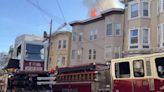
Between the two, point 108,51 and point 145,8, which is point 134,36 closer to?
point 145,8

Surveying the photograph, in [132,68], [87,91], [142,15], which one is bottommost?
[87,91]

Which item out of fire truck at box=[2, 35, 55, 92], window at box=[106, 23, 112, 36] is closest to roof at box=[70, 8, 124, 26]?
window at box=[106, 23, 112, 36]

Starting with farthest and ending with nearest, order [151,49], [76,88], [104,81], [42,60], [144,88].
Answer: [151,49]
[42,60]
[76,88]
[104,81]
[144,88]

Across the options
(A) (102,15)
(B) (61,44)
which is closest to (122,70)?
(A) (102,15)

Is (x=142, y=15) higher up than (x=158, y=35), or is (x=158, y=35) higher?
(x=142, y=15)

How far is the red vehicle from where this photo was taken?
8672mm

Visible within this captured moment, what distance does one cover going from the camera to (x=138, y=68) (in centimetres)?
922

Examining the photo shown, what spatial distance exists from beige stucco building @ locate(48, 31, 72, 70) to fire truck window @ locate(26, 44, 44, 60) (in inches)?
1307

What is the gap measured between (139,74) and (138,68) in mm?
172

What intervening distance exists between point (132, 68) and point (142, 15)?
23147mm

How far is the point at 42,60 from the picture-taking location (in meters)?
14.0

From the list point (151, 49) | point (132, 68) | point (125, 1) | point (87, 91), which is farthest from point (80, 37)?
point (132, 68)

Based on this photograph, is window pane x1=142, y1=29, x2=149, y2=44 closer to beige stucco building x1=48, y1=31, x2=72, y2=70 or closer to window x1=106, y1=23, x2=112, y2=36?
window x1=106, y1=23, x2=112, y2=36

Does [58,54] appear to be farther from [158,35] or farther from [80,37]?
[158,35]
